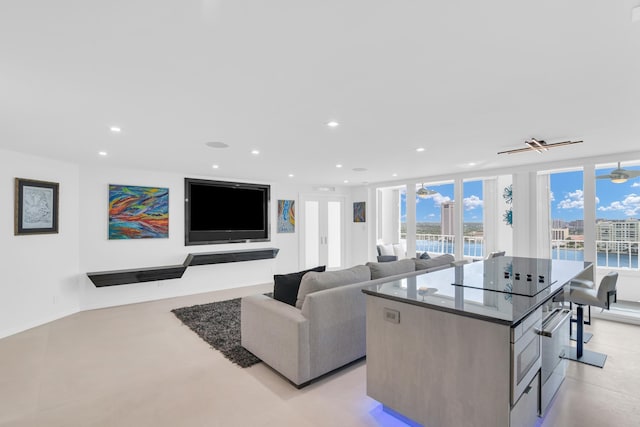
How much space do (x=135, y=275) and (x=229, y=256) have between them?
1.66 meters

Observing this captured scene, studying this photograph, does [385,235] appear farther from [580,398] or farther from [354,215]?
[580,398]

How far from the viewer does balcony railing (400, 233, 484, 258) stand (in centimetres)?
689

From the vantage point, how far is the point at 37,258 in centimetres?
423

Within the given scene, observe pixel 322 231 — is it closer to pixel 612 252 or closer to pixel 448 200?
pixel 448 200

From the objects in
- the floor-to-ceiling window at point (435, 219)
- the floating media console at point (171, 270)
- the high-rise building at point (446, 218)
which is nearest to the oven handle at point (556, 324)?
the floor-to-ceiling window at point (435, 219)

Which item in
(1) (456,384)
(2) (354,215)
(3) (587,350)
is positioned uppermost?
(2) (354,215)

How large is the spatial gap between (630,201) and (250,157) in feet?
20.8

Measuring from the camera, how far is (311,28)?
1480 mm

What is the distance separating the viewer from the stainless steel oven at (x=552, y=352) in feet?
6.95

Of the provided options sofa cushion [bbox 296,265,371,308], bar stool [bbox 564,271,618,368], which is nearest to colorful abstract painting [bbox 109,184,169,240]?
sofa cushion [bbox 296,265,371,308]

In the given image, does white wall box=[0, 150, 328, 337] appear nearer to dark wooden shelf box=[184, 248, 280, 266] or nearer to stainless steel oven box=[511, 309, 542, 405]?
dark wooden shelf box=[184, 248, 280, 266]

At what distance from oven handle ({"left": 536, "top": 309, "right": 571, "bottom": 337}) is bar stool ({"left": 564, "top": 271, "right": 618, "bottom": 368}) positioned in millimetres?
663

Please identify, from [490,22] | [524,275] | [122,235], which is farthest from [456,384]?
[122,235]

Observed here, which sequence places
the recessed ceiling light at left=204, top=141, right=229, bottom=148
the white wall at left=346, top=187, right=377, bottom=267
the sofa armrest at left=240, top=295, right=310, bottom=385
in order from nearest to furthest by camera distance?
the sofa armrest at left=240, top=295, right=310, bottom=385, the recessed ceiling light at left=204, top=141, right=229, bottom=148, the white wall at left=346, top=187, right=377, bottom=267
